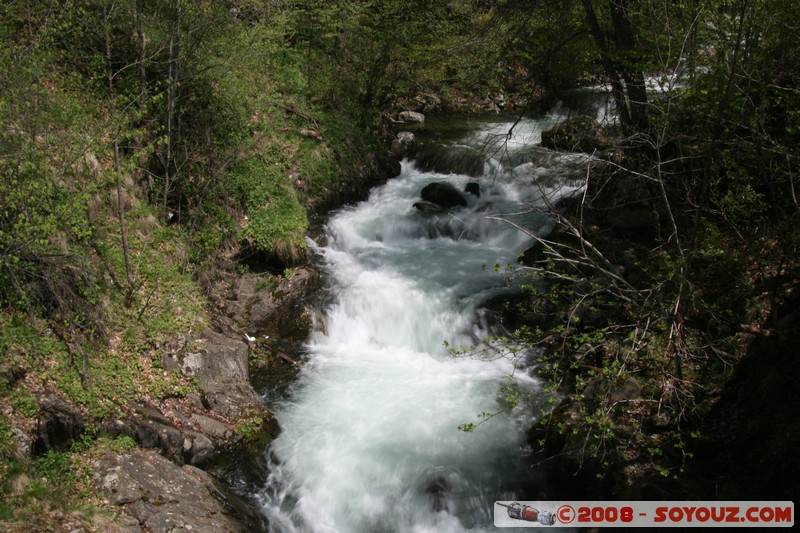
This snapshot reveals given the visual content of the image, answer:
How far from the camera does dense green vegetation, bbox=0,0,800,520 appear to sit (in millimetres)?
5844

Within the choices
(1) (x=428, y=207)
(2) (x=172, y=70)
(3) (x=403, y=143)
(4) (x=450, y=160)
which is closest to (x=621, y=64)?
(1) (x=428, y=207)

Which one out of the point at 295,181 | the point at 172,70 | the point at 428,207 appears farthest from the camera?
the point at 428,207

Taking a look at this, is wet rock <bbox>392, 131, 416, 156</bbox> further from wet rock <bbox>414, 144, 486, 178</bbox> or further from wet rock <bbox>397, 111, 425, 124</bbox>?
wet rock <bbox>397, 111, 425, 124</bbox>

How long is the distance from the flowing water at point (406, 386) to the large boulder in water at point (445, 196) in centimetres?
29

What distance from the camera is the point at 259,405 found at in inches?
314

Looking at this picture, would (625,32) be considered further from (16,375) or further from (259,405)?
(16,375)

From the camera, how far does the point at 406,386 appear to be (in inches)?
345

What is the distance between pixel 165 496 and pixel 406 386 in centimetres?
403

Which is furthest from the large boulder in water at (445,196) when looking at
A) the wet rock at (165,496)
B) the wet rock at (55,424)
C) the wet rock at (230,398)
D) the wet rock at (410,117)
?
the wet rock at (55,424)

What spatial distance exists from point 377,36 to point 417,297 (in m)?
8.40

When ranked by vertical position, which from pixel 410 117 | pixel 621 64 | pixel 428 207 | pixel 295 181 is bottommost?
pixel 428 207

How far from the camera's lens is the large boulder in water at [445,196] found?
45.1ft

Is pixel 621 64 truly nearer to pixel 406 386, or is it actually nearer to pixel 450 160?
pixel 406 386

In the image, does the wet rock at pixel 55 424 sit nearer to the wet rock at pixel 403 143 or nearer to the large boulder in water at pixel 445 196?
the large boulder in water at pixel 445 196
